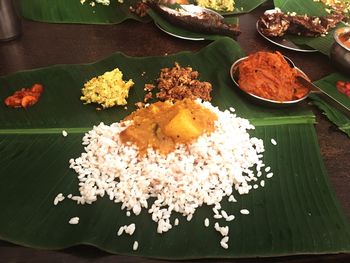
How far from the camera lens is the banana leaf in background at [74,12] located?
11.9ft

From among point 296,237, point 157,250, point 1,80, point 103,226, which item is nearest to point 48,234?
point 103,226

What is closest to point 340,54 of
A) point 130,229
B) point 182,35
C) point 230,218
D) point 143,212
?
point 182,35

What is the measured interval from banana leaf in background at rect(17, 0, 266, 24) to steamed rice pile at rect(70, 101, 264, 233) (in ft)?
5.90

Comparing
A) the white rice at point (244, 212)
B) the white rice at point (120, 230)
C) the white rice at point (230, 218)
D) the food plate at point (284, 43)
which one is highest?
the white rice at point (120, 230)

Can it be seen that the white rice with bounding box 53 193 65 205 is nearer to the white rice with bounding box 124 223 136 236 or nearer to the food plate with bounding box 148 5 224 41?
the white rice with bounding box 124 223 136 236

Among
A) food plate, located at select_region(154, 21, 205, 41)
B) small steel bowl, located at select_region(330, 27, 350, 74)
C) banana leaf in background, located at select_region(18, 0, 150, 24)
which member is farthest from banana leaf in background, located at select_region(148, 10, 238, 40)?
small steel bowl, located at select_region(330, 27, 350, 74)

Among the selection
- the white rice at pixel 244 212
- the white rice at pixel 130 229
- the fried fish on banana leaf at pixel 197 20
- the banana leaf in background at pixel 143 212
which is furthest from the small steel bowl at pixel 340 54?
the white rice at pixel 130 229

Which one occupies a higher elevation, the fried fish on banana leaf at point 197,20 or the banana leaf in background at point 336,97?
the fried fish on banana leaf at point 197,20

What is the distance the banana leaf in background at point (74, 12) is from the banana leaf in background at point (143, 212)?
106 cm

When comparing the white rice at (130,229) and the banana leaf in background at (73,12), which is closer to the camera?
the white rice at (130,229)

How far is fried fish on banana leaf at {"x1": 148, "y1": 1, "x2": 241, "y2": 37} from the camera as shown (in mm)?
3365

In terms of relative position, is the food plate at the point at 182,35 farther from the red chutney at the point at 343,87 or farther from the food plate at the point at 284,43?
the red chutney at the point at 343,87

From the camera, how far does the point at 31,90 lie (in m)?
2.61

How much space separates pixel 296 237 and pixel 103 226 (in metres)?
0.95
